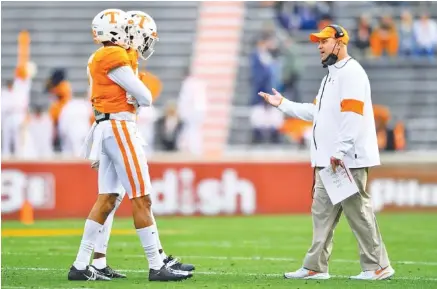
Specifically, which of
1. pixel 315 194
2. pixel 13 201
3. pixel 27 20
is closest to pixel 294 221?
pixel 13 201

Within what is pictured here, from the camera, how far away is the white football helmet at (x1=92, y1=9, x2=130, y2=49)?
1020cm

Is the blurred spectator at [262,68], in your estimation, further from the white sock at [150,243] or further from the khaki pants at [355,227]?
the white sock at [150,243]

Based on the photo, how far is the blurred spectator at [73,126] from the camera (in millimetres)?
24938

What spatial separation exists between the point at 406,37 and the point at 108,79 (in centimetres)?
1908

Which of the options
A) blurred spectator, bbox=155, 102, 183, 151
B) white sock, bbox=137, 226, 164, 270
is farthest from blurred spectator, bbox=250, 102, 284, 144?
white sock, bbox=137, 226, 164, 270

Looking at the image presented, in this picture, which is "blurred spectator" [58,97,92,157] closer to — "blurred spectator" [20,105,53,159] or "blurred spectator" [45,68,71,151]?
"blurred spectator" [45,68,71,151]

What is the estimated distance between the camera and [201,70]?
97.5 feet

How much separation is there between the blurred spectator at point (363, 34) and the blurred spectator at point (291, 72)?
1605 millimetres

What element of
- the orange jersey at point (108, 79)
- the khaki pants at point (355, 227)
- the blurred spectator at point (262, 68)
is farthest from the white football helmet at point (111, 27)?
the blurred spectator at point (262, 68)

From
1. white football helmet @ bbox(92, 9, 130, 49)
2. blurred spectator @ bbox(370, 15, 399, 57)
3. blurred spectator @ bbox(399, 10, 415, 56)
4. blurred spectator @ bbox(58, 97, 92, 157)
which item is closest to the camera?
white football helmet @ bbox(92, 9, 130, 49)

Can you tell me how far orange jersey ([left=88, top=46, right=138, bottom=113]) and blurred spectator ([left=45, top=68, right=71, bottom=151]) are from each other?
15.7m

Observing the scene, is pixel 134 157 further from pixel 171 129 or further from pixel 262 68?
pixel 262 68

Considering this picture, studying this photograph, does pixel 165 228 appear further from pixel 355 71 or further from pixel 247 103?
pixel 247 103

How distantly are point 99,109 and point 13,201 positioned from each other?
9.62 m
